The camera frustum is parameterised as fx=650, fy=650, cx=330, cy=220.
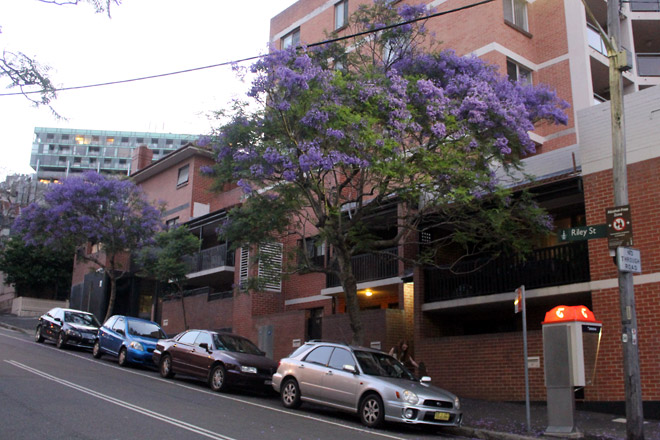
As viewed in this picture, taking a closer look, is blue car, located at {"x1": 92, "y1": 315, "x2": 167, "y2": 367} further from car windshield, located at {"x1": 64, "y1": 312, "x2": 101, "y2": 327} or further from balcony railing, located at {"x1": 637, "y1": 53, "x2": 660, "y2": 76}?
balcony railing, located at {"x1": 637, "y1": 53, "x2": 660, "y2": 76}

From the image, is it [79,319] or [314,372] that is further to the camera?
[79,319]

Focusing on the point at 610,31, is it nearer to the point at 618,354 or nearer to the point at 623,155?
the point at 623,155

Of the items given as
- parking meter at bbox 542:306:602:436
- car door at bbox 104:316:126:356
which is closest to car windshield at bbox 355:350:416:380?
parking meter at bbox 542:306:602:436

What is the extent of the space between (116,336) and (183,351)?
4386 millimetres

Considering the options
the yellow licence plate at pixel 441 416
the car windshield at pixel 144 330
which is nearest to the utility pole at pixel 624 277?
the yellow licence plate at pixel 441 416

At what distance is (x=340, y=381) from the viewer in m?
12.5

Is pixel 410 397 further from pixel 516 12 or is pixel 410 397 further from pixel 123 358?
pixel 516 12

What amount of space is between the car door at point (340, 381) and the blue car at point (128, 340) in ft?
27.4

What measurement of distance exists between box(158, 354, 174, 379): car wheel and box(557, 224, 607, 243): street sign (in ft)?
36.1

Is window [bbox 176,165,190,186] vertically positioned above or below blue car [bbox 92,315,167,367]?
above

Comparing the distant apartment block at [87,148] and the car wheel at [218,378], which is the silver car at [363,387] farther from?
the distant apartment block at [87,148]

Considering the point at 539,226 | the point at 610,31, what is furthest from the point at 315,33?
the point at 610,31

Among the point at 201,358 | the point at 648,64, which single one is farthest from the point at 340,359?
the point at 648,64

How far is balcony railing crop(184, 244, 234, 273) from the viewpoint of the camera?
28766 mm
